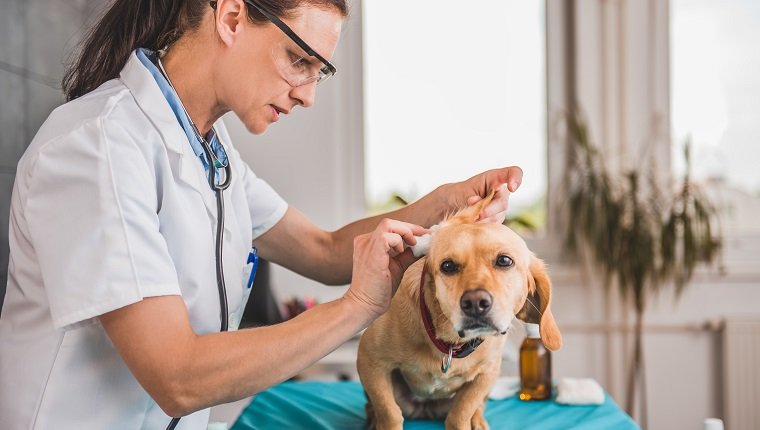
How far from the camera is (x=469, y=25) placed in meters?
3.71

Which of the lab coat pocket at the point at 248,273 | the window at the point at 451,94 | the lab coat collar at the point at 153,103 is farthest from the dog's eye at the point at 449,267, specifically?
the window at the point at 451,94

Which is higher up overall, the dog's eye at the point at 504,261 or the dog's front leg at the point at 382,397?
the dog's eye at the point at 504,261

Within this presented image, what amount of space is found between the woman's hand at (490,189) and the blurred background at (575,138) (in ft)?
6.22

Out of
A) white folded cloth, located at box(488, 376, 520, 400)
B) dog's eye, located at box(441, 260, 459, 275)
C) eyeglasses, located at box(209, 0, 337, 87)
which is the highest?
eyeglasses, located at box(209, 0, 337, 87)

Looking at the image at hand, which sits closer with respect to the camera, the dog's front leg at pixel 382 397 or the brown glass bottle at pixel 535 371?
the dog's front leg at pixel 382 397

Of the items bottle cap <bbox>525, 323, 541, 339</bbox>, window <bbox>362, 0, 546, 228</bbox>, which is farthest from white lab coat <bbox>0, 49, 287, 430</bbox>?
window <bbox>362, 0, 546, 228</bbox>

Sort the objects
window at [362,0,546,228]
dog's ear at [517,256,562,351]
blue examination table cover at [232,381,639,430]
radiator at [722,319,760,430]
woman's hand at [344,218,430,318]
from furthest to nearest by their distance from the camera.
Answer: window at [362,0,546,228] → radiator at [722,319,760,430] → blue examination table cover at [232,381,639,430] → dog's ear at [517,256,562,351] → woman's hand at [344,218,430,318]

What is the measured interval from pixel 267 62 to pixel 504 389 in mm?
1008

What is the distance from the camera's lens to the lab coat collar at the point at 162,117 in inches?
42.2

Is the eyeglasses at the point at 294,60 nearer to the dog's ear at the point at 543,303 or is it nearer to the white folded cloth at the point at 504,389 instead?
the dog's ear at the point at 543,303

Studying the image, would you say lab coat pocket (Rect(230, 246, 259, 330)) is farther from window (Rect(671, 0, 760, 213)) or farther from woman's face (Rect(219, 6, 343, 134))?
window (Rect(671, 0, 760, 213))

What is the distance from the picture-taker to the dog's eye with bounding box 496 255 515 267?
1.22 metres

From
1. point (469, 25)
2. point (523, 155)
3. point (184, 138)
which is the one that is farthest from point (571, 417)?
point (469, 25)

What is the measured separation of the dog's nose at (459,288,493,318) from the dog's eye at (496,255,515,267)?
12cm
